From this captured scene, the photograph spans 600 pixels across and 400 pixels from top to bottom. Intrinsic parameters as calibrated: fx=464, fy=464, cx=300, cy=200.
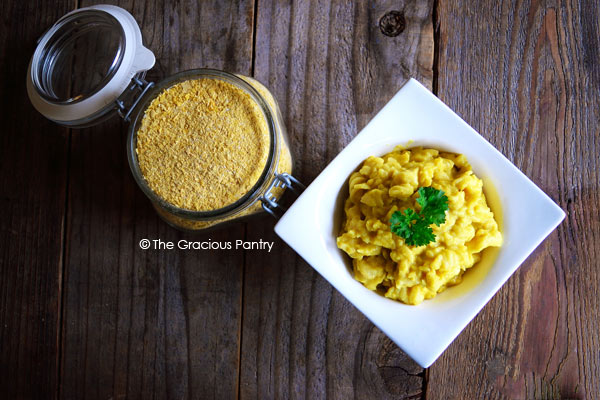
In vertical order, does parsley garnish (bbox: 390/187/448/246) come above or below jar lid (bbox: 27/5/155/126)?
below

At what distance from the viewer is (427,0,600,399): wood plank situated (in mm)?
1328

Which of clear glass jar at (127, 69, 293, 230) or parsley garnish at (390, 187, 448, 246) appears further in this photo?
clear glass jar at (127, 69, 293, 230)

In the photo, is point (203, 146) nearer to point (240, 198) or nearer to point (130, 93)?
point (240, 198)

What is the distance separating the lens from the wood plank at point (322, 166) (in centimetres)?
134

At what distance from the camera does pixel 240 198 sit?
1062mm

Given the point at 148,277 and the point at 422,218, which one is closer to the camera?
the point at 422,218

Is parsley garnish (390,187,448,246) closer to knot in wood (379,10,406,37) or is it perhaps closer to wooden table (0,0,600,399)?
wooden table (0,0,600,399)

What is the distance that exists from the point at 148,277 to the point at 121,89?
1.79 ft

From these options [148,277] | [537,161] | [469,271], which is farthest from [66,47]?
[537,161]

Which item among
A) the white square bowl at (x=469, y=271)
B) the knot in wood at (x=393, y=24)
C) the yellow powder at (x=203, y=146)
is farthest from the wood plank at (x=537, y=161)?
the yellow powder at (x=203, y=146)

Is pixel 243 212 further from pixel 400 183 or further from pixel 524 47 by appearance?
pixel 524 47

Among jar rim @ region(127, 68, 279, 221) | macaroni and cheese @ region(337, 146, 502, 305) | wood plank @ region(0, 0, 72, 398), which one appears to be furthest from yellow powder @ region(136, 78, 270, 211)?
wood plank @ region(0, 0, 72, 398)

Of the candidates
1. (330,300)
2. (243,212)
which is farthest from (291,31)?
(330,300)

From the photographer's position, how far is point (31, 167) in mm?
1407
